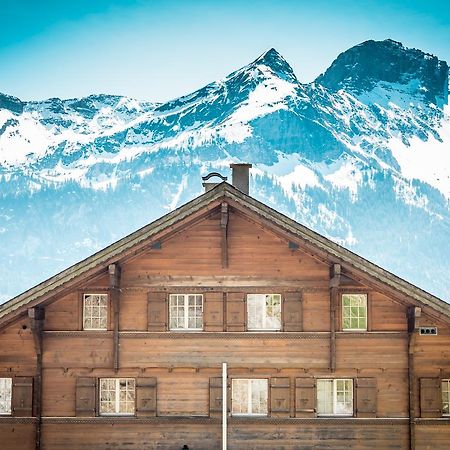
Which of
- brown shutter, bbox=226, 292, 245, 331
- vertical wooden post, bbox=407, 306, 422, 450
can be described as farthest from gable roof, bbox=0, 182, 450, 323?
brown shutter, bbox=226, 292, 245, 331

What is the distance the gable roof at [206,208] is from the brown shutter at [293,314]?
6.25 feet

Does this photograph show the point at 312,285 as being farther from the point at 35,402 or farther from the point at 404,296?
the point at 35,402

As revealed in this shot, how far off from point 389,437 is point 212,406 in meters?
5.76

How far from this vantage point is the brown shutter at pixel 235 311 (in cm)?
2675

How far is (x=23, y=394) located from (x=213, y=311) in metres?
6.66

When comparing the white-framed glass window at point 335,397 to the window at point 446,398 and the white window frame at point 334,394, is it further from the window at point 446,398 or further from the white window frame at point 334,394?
the window at point 446,398

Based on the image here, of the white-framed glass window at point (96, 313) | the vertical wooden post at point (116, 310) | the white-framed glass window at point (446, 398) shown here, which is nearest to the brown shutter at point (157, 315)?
the vertical wooden post at point (116, 310)

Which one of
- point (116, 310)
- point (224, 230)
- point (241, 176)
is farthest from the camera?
point (241, 176)

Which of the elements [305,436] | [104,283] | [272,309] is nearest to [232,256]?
[272,309]

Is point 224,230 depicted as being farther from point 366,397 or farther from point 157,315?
point 366,397

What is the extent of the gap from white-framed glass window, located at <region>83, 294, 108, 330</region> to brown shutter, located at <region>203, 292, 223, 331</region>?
127 inches

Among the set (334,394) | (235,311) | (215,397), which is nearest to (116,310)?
(235,311)

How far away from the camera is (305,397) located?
26.7m

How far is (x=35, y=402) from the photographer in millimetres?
26797
